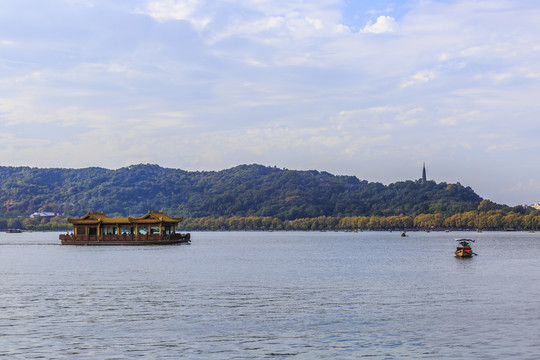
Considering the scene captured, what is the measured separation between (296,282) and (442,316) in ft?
84.3

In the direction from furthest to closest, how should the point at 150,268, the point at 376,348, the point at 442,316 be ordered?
1. the point at 150,268
2. the point at 442,316
3. the point at 376,348

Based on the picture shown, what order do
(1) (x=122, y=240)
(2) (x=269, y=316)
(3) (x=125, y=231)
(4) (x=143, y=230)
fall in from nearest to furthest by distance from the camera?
(2) (x=269, y=316) < (1) (x=122, y=240) < (3) (x=125, y=231) < (4) (x=143, y=230)

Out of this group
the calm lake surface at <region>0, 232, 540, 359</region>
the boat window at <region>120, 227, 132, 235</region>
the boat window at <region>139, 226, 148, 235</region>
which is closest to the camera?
the calm lake surface at <region>0, 232, 540, 359</region>

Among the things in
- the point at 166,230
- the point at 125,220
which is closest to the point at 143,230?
the point at 125,220

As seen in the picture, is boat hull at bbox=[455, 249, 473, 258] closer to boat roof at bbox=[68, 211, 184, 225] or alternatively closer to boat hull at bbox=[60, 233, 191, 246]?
boat roof at bbox=[68, 211, 184, 225]

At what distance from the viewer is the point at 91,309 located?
4431cm

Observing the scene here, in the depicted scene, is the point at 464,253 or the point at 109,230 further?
the point at 109,230

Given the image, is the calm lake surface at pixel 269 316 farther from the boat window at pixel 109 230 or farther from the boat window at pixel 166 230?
the boat window at pixel 166 230

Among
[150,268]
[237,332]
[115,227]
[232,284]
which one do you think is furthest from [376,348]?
[115,227]

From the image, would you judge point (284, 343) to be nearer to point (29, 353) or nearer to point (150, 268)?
point (29, 353)

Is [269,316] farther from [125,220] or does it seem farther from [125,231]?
[125,231]

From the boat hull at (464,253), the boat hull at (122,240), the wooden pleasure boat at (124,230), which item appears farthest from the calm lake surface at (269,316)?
the wooden pleasure boat at (124,230)

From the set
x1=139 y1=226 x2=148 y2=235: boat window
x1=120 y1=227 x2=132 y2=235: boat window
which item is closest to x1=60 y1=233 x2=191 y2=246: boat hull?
x1=120 y1=227 x2=132 y2=235: boat window

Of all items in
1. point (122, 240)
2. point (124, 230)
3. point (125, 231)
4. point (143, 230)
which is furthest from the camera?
point (143, 230)
